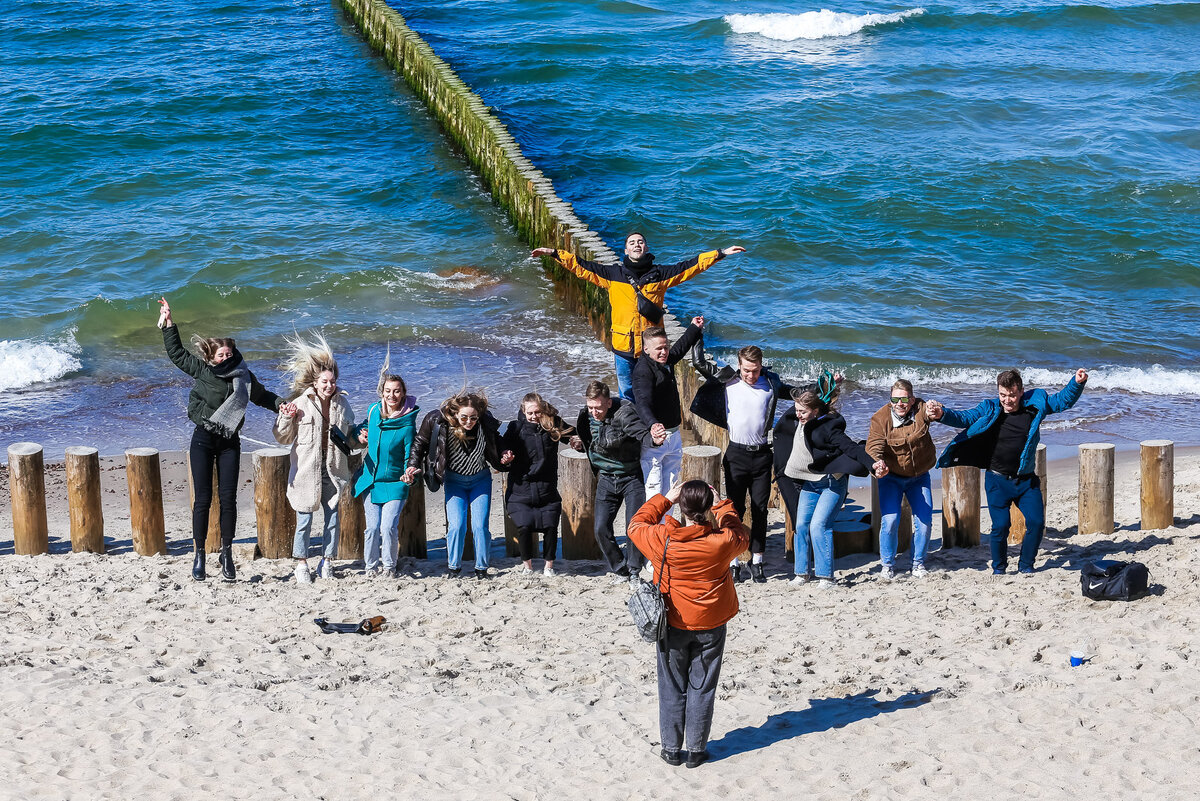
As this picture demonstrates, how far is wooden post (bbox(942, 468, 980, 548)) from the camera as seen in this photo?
334 inches

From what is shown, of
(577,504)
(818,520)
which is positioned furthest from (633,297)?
(818,520)

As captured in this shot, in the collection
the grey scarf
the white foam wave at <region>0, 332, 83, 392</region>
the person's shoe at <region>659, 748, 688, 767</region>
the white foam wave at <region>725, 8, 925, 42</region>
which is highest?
the white foam wave at <region>725, 8, 925, 42</region>

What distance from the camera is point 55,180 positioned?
70.6ft

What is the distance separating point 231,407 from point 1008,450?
16.0 feet

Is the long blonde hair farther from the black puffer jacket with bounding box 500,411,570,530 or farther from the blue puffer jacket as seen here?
the blue puffer jacket

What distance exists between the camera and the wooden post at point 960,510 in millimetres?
8484

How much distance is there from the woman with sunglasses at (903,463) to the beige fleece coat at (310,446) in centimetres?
336

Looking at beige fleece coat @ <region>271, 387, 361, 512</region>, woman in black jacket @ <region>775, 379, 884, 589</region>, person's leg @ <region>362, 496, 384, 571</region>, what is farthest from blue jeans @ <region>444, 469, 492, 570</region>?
woman in black jacket @ <region>775, 379, 884, 589</region>

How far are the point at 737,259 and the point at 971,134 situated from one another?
8500mm

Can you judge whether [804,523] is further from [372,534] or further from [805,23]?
[805,23]

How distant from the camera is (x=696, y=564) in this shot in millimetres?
5527

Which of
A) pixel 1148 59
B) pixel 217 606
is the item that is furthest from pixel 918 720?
pixel 1148 59

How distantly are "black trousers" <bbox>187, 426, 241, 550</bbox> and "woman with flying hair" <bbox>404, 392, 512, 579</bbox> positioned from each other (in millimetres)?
1142

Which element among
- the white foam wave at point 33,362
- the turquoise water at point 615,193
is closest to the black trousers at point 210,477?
the turquoise water at point 615,193
